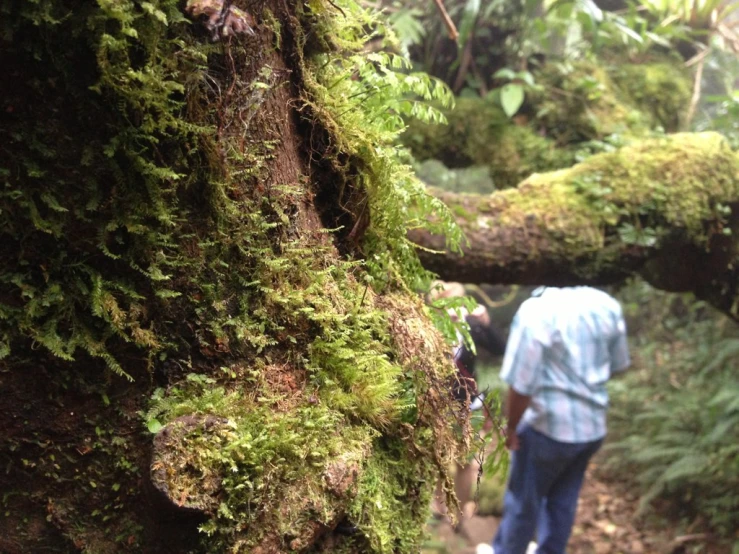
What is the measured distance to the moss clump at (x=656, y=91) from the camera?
4062mm

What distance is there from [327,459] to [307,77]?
2.49 ft

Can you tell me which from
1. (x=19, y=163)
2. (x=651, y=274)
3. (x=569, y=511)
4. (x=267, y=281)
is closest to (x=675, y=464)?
(x=569, y=511)

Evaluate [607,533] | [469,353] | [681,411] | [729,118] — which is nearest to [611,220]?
[469,353]

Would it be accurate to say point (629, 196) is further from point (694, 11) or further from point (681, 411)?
point (681, 411)

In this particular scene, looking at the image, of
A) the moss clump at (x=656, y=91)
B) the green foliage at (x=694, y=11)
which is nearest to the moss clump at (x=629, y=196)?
the moss clump at (x=656, y=91)

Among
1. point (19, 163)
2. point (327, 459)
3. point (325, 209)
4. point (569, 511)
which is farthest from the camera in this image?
point (569, 511)

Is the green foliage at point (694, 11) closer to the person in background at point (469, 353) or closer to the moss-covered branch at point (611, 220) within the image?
the moss-covered branch at point (611, 220)

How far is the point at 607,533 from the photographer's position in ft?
15.5

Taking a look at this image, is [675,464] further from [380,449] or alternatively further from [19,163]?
[19,163]

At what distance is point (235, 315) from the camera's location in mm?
948

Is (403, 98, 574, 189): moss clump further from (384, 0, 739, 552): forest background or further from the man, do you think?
the man

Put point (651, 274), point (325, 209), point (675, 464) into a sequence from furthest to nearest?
1. point (675, 464)
2. point (651, 274)
3. point (325, 209)

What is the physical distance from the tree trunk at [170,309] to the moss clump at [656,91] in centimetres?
383

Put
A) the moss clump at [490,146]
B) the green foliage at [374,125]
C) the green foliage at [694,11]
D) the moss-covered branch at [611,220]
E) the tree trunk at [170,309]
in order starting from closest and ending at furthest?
the tree trunk at [170,309] < the green foliage at [374,125] < the moss-covered branch at [611,220] < the moss clump at [490,146] < the green foliage at [694,11]
